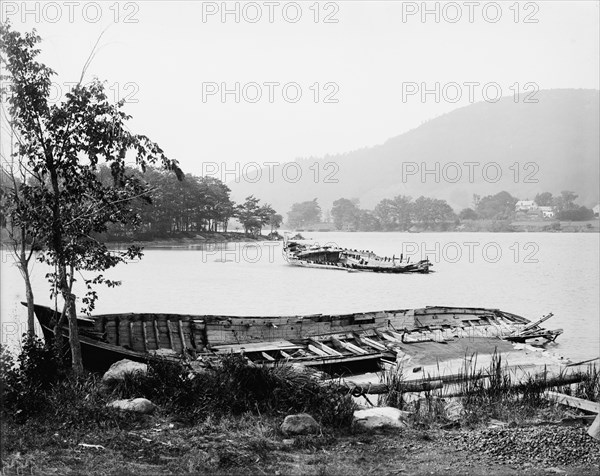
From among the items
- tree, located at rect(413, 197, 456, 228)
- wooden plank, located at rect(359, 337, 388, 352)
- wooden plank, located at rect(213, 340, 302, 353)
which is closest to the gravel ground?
wooden plank, located at rect(213, 340, 302, 353)

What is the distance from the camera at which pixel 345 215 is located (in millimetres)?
61969

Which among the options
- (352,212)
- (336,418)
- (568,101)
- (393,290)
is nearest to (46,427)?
(336,418)

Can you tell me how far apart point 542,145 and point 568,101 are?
893cm

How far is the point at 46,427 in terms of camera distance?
5355 millimetres

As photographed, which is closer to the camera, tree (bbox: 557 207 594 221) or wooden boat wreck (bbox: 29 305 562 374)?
wooden boat wreck (bbox: 29 305 562 374)

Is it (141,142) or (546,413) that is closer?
(546,413)

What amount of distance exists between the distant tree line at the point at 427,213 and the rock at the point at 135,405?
178 feet

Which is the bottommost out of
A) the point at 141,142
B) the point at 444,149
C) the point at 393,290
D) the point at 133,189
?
the point at 393,290

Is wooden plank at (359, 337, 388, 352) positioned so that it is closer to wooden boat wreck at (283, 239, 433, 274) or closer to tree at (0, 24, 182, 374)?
tree at (0, 24, 182, 374)

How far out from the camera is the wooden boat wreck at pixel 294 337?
33.6 ft

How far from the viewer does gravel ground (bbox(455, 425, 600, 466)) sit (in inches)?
203

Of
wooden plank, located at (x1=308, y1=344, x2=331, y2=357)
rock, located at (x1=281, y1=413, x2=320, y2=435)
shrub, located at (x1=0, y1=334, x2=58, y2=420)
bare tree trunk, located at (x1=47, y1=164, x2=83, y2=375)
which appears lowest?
wooden plank, located at (x1=308, y1=344, x2=331, y2=357)

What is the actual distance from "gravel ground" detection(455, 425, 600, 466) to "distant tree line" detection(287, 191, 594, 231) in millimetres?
54535

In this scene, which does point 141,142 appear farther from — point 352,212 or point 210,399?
point 352,212
